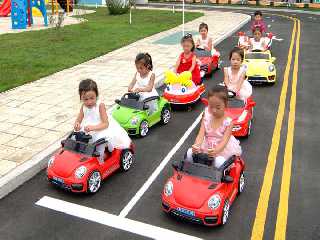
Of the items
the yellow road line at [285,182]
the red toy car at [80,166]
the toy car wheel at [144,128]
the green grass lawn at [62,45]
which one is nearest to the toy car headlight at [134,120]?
the toy car wheel at [144,128]

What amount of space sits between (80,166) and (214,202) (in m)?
2.40

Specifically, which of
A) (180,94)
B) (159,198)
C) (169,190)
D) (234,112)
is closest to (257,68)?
(180,94)

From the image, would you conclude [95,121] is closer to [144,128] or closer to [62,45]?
[144,128]

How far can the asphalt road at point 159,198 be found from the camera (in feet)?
21.2

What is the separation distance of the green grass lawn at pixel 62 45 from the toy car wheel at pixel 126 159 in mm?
6560

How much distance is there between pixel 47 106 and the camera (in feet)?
38.4

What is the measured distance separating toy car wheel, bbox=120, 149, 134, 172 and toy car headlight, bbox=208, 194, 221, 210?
241 cm

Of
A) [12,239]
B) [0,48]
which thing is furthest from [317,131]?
[0,48]

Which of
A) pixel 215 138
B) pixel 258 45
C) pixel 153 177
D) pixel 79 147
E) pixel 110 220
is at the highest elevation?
pixel 258 45

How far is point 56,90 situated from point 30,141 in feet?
14.0

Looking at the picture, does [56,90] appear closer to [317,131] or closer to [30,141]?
[30,141]

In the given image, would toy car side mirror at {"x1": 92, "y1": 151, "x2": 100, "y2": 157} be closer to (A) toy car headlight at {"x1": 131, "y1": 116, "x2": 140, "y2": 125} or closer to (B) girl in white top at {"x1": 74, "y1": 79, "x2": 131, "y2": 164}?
(B) girl in white top at {"x1": 74, "y1": 79, "x2": 131, "y2": 164}

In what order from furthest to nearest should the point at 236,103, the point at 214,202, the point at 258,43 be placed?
1. the point at 258,43
2. the point at 236,103
3. the point at 214,202

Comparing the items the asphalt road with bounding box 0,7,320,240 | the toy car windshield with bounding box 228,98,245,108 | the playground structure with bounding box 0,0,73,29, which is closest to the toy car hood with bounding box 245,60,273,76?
the asphalt road with bounding box 0,7,320,240
